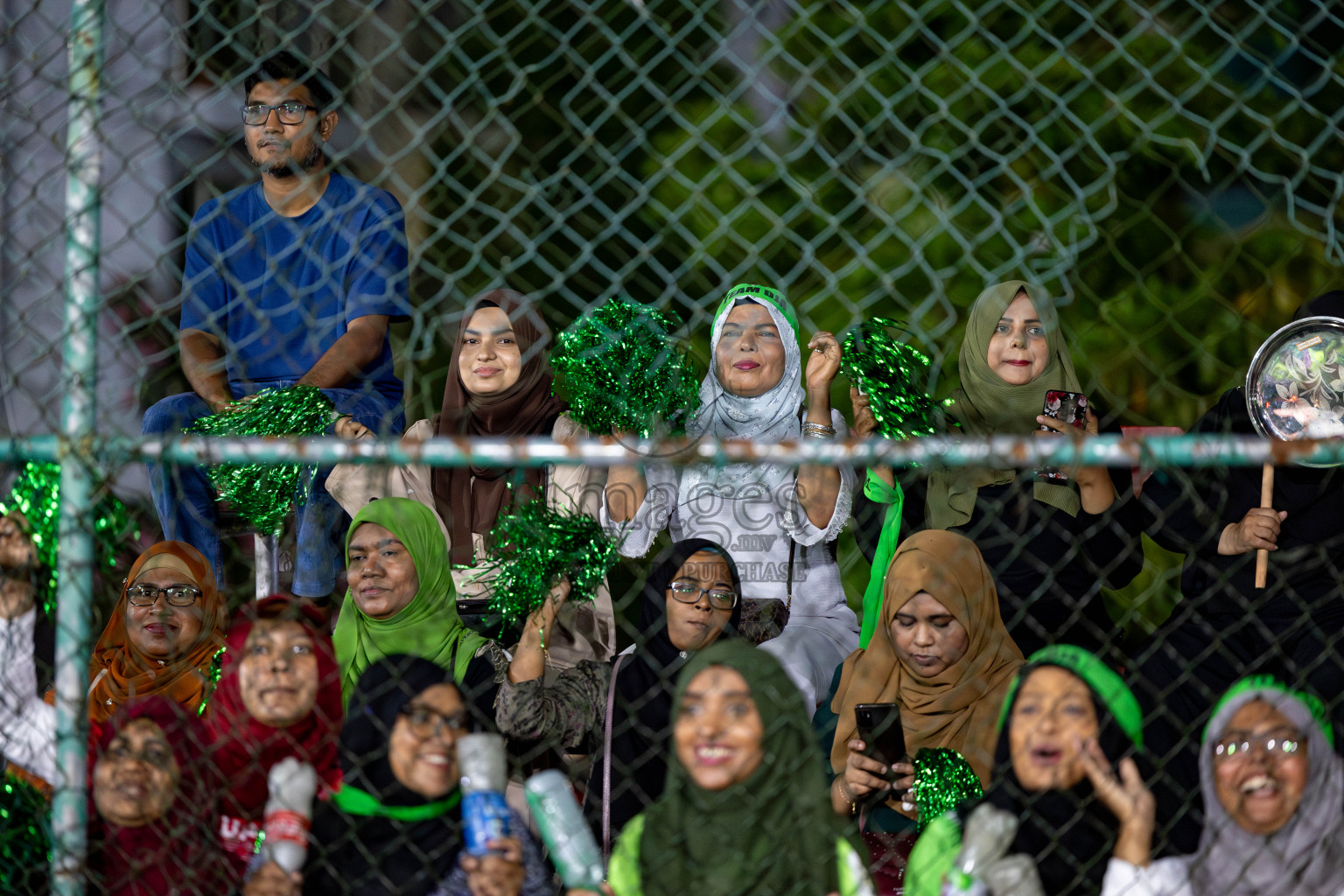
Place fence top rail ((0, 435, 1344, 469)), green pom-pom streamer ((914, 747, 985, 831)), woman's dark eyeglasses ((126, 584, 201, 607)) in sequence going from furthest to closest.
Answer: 1. woman's dark eyeglasses ((126, 584, 201, 607))
2. green pom-pom streamer ((914, 747, 985, 831))
3. fence top rail ((0, 435, 1344, 469))

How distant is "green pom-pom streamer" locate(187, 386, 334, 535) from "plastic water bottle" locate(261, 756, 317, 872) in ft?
2.38

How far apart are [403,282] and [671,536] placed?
3.18ft

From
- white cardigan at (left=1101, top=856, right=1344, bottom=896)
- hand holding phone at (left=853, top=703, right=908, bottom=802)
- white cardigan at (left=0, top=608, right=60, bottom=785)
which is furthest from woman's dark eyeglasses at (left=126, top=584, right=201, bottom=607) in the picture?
white cardigan at (left=1101, top=856, right=1344, bottom=896)

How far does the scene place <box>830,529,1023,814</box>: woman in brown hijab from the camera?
3174mm

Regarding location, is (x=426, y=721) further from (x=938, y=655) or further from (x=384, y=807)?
(x=938, y=655)

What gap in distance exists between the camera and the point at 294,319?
3.77 metres

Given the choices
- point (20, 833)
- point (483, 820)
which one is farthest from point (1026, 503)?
point (20, 833)

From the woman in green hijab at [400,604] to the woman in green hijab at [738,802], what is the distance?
2.08ft

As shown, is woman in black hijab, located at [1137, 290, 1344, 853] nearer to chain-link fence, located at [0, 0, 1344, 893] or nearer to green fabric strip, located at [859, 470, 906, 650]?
chain-link fence, located at [0, 0, 1344, 893]

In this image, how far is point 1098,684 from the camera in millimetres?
2795

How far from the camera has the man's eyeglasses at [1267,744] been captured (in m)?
2.69

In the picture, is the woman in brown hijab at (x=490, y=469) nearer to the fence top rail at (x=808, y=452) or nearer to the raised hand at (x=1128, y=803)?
the fence top rail at (x=808, y=452)

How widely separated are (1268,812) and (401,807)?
66.4 inches

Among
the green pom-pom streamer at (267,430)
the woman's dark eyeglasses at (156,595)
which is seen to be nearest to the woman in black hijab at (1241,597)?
the green pom-pom streamer at (267,430)
